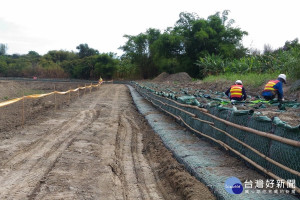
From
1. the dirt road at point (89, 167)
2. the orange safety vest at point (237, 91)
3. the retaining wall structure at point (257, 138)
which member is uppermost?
the orange safety vest at point (237, 91)

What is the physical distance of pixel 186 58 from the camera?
139 feet

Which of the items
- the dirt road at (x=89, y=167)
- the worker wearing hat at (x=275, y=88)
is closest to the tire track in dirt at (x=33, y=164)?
the dirt road at (x=89, y=167)

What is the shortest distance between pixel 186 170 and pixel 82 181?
5.94ft

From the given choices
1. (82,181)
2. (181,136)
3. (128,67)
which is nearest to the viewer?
(82,181)

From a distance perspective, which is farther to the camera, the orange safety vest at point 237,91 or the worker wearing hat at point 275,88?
the orange safety vest at point 237,91

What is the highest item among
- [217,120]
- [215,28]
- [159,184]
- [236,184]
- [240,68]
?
[215,28]

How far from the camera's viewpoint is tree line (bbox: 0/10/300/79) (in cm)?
2309

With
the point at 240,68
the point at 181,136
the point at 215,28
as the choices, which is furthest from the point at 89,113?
the point at 215,28

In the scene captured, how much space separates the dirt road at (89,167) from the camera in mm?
4184

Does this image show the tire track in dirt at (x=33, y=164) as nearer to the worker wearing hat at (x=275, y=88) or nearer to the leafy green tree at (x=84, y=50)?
the worker wearing hat at (x=275, y=88)

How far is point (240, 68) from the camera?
24.5 m

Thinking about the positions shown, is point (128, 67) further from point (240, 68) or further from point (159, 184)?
point (159, 184)

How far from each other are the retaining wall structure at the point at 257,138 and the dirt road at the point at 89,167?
95 centimetres

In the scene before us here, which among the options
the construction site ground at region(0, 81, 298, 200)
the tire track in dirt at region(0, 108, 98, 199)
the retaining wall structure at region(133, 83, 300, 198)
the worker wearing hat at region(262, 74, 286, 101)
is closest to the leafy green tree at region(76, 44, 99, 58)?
the construction site ground at region(0, 81, 298, 200)
